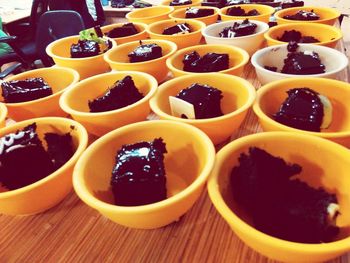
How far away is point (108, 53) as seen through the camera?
56.6 inches

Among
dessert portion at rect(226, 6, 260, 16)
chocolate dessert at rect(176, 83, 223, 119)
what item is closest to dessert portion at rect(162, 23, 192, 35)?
dessert portion at rect(226, 6, 260, 16)

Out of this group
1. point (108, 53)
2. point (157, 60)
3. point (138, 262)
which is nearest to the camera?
point (138, 262)

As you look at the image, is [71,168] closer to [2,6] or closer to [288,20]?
[288,20]

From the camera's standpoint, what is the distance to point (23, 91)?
1158 millimetres

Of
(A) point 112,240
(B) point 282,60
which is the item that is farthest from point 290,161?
(B) point 282,60

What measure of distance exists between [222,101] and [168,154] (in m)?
0.32

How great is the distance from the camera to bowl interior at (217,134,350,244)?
0.70m

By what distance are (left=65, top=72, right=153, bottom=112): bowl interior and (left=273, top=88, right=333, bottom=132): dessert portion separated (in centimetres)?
48

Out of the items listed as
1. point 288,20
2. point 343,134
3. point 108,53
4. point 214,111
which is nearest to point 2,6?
point 108,53

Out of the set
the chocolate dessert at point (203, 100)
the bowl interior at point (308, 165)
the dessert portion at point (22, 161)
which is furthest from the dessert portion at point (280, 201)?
the dessert portion at point (22, 161)

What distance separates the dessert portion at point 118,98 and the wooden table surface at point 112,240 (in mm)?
347

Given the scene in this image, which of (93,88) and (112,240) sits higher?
(93,88)

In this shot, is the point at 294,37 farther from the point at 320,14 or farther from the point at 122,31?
the point at 122,31

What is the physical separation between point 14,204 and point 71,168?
6.1 inches
